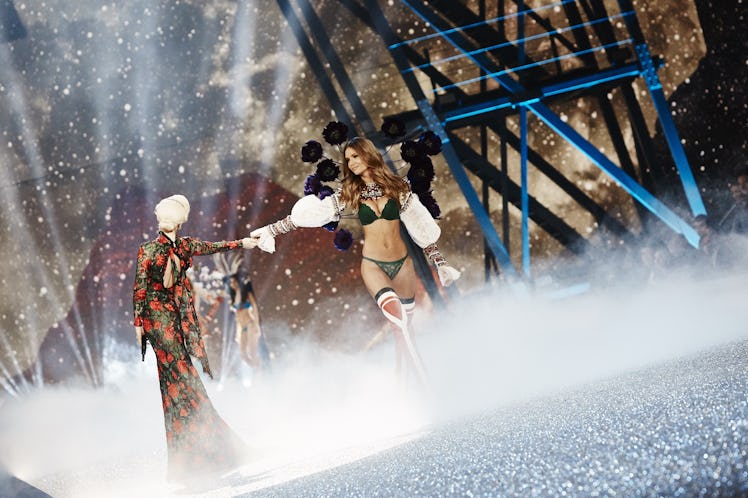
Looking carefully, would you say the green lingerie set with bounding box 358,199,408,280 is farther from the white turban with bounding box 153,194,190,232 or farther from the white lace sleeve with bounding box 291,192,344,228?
the white turban with bounding box 153,194,190,232

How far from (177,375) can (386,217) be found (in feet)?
4.36

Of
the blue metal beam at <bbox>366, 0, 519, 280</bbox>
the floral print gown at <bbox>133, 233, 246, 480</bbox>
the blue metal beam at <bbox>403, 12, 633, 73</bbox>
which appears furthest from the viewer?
the blue metal beam at <bbox>403, 12, 633, 73</bbox>

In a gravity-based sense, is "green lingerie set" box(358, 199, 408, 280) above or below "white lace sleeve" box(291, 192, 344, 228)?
below

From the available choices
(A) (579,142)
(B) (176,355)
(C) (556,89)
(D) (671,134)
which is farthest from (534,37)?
(B) (176,355)

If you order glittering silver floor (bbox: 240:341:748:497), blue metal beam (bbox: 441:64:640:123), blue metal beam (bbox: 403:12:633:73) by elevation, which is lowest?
glittering silver floor (bbox: 240:341:748:497)

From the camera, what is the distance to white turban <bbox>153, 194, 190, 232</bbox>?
3.34 meters

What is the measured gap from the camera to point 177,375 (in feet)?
10.9

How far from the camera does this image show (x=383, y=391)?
476 centimetres

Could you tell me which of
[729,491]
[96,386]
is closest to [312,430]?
[96,386]

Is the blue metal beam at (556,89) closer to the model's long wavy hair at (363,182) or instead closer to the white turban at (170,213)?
the model's long wavy hair at (363,182)

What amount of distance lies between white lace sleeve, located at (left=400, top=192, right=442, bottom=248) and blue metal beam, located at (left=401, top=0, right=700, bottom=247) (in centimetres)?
204

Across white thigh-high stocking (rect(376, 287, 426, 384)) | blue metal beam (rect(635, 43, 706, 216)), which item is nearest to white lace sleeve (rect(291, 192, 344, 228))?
white thigh-high stocking (rect(376, 287, 426, 384))

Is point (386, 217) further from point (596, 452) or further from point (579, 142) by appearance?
point (579, 142)

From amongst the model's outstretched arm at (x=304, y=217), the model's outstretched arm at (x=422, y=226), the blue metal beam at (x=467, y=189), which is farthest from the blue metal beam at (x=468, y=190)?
the model's outstretched arm at (x=304, y=217)
